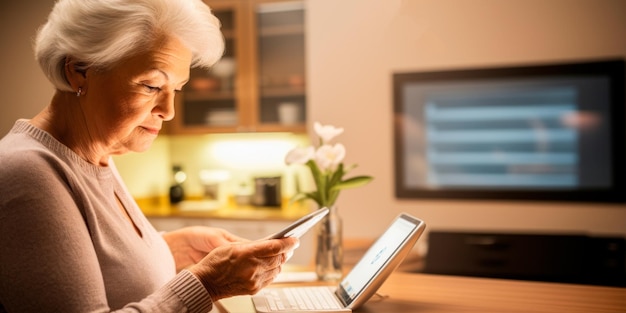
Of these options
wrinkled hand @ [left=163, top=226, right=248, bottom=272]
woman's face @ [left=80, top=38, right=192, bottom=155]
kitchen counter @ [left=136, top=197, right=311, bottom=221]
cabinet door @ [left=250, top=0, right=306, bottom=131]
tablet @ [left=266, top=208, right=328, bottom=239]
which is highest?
cabinet door @ [left=250, top=0, right=306, bottom=131]

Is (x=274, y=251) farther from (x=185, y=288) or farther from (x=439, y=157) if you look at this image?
(x=439, y=157)

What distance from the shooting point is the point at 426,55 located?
9.84 ft

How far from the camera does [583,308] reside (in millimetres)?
1219

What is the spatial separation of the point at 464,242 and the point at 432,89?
91 cm

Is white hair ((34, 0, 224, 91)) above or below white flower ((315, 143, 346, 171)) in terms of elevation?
above

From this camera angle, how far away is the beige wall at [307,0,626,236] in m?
2.80

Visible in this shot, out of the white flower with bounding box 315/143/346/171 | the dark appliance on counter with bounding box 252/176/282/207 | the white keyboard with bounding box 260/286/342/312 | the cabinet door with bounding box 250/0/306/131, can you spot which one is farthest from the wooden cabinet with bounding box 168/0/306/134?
the white keyboard with bounding box 260/286/342/312

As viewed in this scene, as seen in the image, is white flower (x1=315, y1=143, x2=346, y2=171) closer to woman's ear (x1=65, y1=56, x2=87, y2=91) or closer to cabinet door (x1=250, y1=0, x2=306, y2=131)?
woman's ear (x1=65, y1=56, x2=87, y2=91)

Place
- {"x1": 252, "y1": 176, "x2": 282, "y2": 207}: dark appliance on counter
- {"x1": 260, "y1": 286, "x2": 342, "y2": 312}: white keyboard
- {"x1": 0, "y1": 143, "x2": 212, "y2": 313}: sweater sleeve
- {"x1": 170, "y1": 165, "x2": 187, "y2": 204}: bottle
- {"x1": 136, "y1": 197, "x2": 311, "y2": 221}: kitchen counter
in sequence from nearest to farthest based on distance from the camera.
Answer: {"x1": 0, "y1": 143, "x2": 212, "y2": 313}: sweater sleeve → {"x1": 260, "y1": 286, "x2": 342, "y2": 312}: white keyboard → {"x1": 136, "y1": 197, "x2": 311, "y2": 221}: kitchen counter → {"x1": 252, "y1": 176, "x2": 282, "y2": 207}: dark appliance on counter → {"x1": 170, "y1": 165, "x2": 187, "y2": 204}: bottle

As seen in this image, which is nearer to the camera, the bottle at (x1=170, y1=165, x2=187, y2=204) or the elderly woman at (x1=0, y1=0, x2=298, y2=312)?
the elderly woman at (x1=0, y1=0, x2=298, y2=312)

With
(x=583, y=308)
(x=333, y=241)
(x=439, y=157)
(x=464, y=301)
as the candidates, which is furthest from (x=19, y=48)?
(x=439, y=157)

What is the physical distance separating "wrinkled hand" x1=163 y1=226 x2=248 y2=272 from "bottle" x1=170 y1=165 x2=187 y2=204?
2745 mm

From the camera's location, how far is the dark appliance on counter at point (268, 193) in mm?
3803

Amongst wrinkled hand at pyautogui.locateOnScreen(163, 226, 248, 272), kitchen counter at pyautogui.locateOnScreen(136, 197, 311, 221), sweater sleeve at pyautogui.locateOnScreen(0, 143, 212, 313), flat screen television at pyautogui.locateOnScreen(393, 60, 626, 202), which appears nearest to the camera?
sweater sleeve at pyautogui.locateOnScreen(0, 143, 212, 313)
